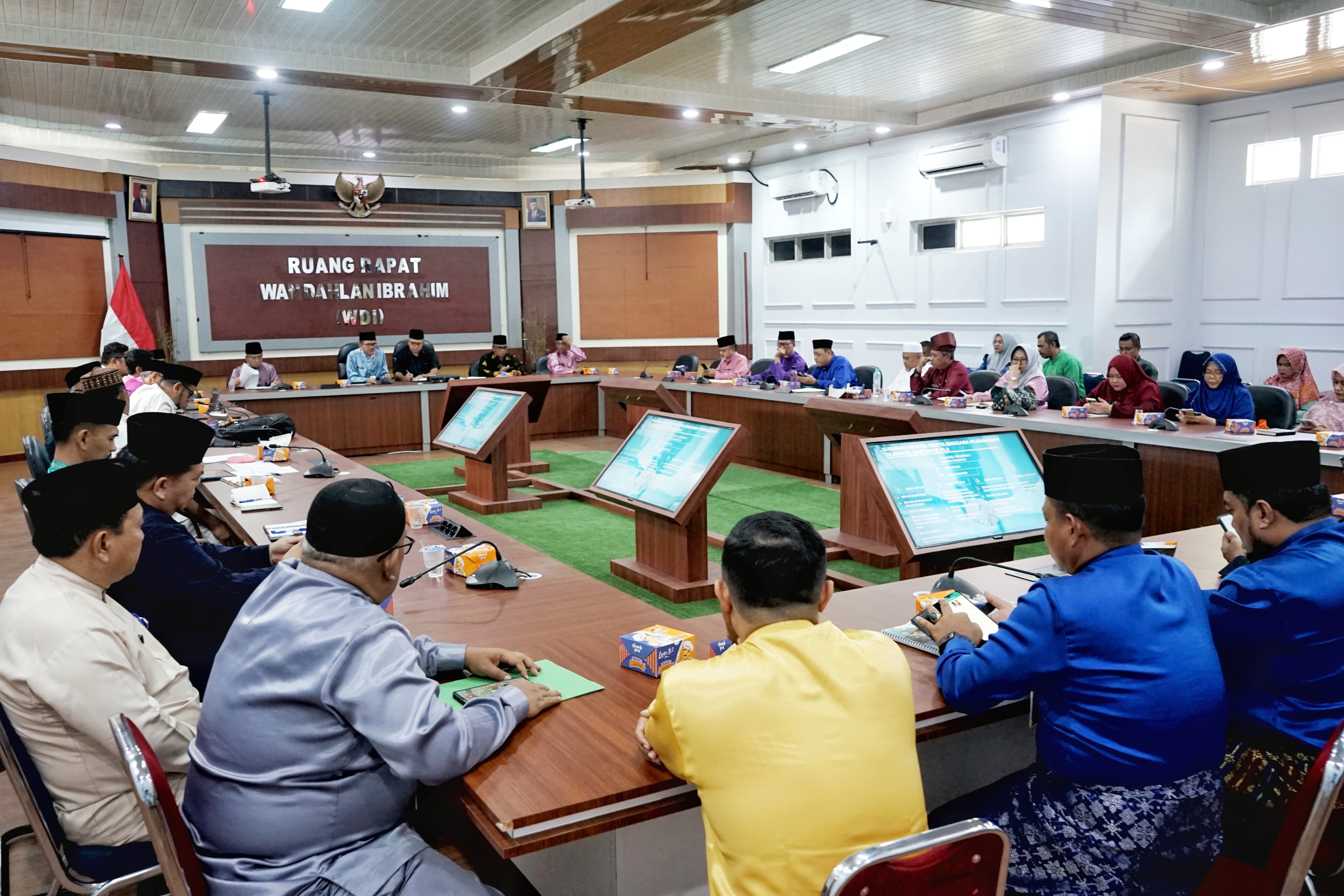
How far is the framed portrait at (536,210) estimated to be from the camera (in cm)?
1356

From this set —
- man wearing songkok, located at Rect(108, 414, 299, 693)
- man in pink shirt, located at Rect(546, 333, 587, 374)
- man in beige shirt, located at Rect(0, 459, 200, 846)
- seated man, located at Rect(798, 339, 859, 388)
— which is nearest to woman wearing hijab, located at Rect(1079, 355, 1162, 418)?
seated man, located at Rect(798, 339, 859, 388)

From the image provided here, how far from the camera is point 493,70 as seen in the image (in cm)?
781

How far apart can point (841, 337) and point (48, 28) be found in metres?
8.79

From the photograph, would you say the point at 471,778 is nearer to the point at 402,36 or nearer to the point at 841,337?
the point at 402,36

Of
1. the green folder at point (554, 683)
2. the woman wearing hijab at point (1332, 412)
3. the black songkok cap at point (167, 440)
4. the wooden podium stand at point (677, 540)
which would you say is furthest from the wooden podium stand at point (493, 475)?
the woman wearing hijab at point (1332, 412)

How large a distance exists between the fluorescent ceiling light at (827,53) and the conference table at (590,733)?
→ 5520 millimetres

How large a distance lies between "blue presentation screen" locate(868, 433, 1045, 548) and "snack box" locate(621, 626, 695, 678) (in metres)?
1.24

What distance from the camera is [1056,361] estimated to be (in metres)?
8.98

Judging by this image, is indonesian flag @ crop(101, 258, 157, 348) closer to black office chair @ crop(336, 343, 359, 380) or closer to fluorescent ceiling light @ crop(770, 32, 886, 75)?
black office chair @ crop(336, 343, 359, 380)

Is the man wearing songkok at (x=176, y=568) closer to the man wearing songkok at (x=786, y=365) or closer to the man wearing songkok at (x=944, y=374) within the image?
the man wearing songkok at (x=944, y=374)

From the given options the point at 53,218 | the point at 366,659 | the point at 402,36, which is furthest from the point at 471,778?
the point at 53,218

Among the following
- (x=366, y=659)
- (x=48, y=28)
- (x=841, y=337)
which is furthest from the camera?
(x=841, y=337)

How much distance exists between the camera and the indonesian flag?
10750mm

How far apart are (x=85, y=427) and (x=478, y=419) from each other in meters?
3.38
